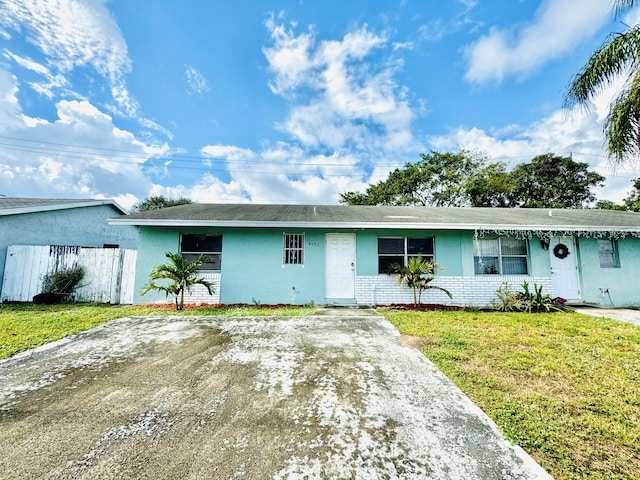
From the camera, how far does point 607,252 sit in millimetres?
8531

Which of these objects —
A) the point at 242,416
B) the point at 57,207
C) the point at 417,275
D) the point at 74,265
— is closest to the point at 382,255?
the point at 417,275

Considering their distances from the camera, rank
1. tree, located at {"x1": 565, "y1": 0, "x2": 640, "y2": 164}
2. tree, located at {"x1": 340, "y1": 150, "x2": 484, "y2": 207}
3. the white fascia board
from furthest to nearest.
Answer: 1. tree, located at {"x1": 340, "y1": 150, "x2": 484, "y2": 207}
2. the white fascia board
3. tree, located at {"x1": 565, "y1": 0, "x2": 640, "y2": 164}

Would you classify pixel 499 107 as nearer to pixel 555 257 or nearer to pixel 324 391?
pixel 555 257

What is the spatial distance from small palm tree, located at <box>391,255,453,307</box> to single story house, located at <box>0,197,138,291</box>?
1251cm

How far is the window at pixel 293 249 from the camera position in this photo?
26.7 feet

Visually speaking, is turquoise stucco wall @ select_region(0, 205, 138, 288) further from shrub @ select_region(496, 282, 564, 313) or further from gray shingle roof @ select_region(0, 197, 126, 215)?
shrub @ select_region(496, 282, 564, 313)

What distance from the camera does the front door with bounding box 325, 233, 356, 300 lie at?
8.06 meters

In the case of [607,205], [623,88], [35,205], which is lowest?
[35,205]

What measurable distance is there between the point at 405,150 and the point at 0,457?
976 inches

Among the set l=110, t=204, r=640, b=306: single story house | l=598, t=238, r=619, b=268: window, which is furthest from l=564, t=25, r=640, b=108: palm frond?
l=598, t=238, r=619, b=268: window

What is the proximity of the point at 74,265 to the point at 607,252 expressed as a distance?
56.4ft

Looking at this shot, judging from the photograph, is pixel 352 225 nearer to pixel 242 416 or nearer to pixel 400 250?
pixel 400 250

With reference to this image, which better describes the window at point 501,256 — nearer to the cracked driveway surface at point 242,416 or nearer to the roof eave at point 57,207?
the cracked driveway surface at point 242,416

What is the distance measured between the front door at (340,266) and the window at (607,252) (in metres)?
8.10
